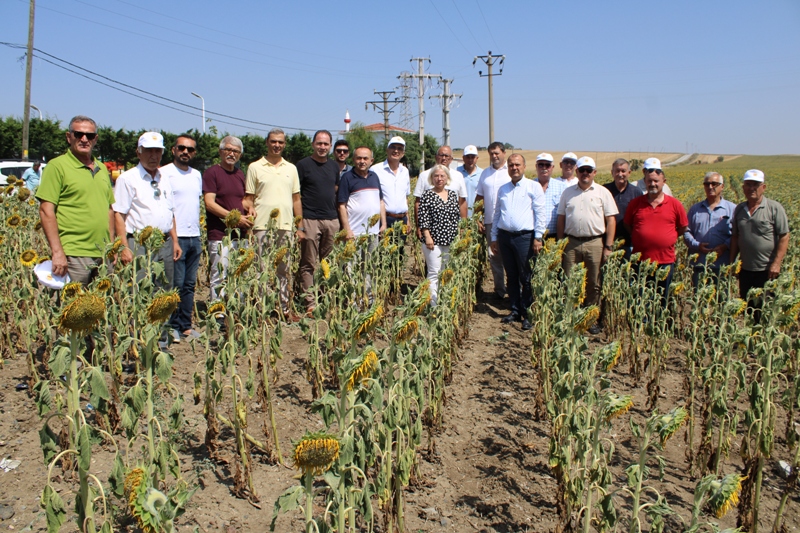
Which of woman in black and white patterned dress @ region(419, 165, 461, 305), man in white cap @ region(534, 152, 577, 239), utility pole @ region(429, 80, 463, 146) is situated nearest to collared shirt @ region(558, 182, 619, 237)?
man in white cap @ region(534, 152, 577, 239)

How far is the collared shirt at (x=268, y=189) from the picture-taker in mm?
6223

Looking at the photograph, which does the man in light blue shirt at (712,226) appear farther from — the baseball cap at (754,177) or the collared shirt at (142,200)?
the collared shirt at (142,200)

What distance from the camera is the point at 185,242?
229 inches

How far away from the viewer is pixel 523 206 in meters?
6.98

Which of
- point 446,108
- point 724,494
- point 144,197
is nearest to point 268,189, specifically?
point 144,197

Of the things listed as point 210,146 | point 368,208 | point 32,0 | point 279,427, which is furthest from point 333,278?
point 210,146

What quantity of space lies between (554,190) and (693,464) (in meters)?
4.24

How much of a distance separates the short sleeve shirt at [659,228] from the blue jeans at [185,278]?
4387mm

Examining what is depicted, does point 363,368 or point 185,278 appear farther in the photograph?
point 185,278

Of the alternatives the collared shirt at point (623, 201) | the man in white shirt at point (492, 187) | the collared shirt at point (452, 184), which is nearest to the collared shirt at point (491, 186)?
the man in white shirt at point (492, 187)

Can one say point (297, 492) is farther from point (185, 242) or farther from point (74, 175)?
point (185, 242)

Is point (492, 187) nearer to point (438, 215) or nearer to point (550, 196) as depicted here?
point (550, 196)

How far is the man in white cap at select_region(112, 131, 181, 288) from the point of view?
5043 millimetres

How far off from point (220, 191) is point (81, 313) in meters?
4.07
